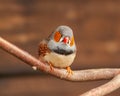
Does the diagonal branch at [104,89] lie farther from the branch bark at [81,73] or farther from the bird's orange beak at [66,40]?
the bird's orange beak at [66,40]

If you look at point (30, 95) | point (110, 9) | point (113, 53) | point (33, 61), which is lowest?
point (33, 61)

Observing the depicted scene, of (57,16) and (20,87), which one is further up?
(57,16)

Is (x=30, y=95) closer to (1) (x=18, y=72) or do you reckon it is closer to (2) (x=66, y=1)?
(1) (x=18, y=72)

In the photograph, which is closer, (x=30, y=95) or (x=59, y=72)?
(x=59, y=72)

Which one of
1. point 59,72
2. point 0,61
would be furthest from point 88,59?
point 59,72

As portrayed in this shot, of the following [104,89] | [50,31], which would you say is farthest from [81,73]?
[50,31]
